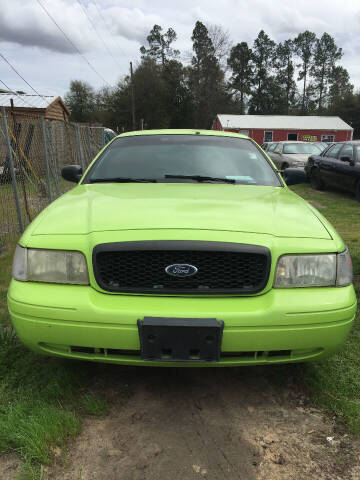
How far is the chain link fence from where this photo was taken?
5.81 metres

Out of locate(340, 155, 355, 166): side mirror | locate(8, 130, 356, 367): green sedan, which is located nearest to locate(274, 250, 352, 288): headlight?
locate(8, 130, 356, 367): green sedan

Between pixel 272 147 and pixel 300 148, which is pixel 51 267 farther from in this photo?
pixel 272 147

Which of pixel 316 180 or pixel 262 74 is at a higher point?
pixel 262 74

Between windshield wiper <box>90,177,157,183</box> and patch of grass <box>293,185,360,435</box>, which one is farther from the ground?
windshield wiper <box>90,177,157,183</box>

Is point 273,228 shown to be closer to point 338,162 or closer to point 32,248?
point 32,248

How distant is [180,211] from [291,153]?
12888 millimetres

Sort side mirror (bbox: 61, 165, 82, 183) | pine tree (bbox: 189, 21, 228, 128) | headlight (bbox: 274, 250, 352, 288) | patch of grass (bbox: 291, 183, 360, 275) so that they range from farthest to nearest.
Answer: pine tree (bbox: 189, 21, 228, 128), patch of grass (bbox: 291, 183, 360, 275), side mirror (bbox: 61, 165, 82, 183), headlight (bbox: 274, 250, 352, 288)

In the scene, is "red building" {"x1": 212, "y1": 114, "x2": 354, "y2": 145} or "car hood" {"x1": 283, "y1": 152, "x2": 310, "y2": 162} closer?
"car hood" {"x1": 283, "y1": 152, "x2": 310, "y2": 162}

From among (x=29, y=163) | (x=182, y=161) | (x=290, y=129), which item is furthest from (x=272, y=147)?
(x=290, y=129)

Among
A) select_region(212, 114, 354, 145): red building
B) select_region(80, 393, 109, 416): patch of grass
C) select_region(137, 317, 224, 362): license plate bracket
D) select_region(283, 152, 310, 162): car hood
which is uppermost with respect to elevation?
select_region(212, 114, 354, 145): red building

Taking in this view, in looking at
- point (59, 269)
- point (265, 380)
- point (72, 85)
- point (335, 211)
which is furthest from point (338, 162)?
point (72, 85)

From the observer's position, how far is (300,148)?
47.2ft

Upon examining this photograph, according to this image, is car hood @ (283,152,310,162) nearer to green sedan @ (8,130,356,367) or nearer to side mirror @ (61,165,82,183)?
side mirror @ (61,165,82,183)

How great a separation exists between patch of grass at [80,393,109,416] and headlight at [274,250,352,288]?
113 cm
